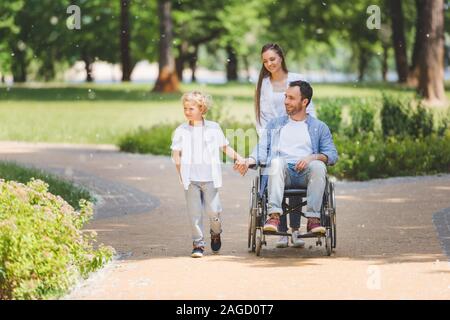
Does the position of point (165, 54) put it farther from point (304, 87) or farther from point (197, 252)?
point (197, 252)

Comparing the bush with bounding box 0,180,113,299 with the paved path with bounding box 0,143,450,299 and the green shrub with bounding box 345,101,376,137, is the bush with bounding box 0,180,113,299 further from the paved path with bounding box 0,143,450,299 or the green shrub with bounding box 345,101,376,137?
the green shrub with bounding box 345,101,376,137

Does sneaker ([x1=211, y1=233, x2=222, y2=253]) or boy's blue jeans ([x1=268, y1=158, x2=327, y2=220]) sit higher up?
boy's blue jeans ([x1=268, y1=158, x2=327, y2=220])

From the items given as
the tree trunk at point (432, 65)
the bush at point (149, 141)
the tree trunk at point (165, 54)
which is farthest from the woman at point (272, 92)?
the tree trunk at point (165, 54)

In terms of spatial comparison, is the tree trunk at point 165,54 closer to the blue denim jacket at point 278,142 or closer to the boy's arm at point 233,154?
the blue denim jacket at point 278,142

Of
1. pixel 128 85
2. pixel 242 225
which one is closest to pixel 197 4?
pixel 128 85

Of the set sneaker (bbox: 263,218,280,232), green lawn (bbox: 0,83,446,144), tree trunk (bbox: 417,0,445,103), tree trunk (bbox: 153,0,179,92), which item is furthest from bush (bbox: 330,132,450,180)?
tree trunk (bbox: 153,0,179,92)

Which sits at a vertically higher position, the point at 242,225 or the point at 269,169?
the point at 269,169

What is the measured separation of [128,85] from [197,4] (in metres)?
8.63

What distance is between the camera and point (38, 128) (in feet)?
84.7

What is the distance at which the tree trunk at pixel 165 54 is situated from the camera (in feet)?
126

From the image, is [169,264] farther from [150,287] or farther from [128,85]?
[128,85]

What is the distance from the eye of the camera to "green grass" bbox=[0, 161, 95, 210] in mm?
13578

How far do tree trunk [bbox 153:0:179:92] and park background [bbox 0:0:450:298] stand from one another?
45 mm

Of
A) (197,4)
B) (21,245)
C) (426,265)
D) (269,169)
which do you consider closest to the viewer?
(21,245)
